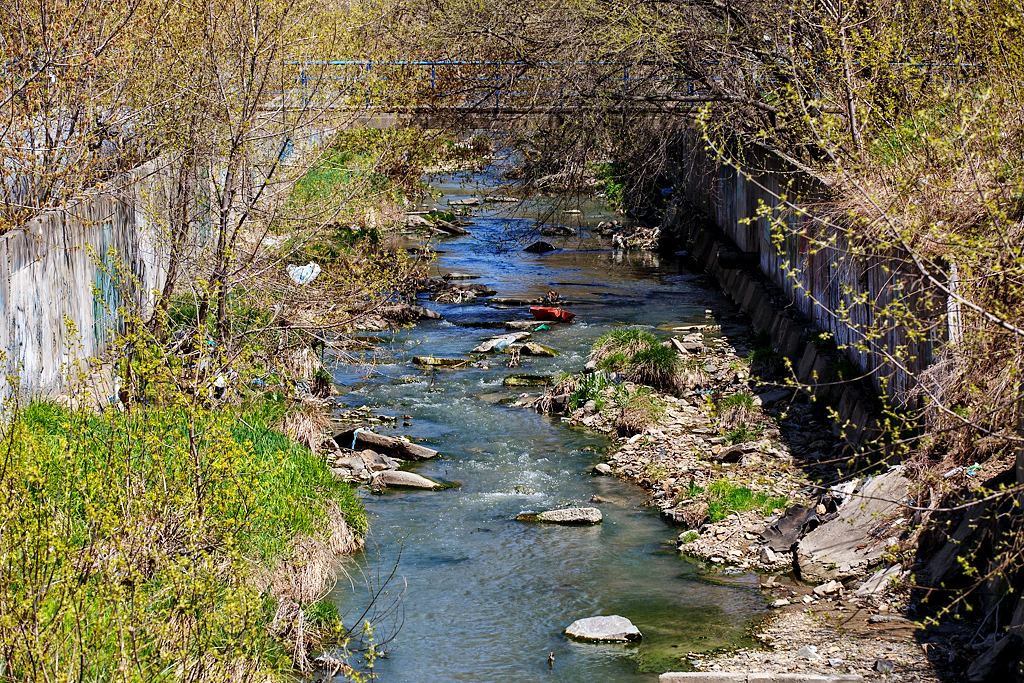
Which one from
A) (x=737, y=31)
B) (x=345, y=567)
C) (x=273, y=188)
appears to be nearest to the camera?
(x=345, y=567)

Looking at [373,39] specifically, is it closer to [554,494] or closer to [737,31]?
[737,31]

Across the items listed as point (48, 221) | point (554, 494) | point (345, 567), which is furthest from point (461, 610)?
point (48, 221)

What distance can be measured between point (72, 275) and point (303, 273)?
8.74ft

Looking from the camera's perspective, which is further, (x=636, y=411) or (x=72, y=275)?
(x=636, y=411)

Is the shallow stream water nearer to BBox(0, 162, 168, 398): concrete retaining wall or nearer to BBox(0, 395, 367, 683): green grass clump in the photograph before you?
BBox(0, 395, 367, 683): green grass clump

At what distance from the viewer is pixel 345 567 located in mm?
9141

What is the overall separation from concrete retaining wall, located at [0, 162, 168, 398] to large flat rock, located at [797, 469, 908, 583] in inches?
229

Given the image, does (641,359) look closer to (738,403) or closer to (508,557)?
(738,403)

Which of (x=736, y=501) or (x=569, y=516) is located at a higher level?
(x=736, y=501)

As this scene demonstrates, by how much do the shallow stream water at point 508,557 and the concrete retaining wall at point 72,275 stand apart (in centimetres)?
322

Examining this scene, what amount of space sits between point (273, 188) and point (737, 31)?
725 cm

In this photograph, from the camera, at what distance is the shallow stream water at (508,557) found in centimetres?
784

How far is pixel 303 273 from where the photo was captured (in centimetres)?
1222

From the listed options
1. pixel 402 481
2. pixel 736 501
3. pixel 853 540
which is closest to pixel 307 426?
pixel 402 481
